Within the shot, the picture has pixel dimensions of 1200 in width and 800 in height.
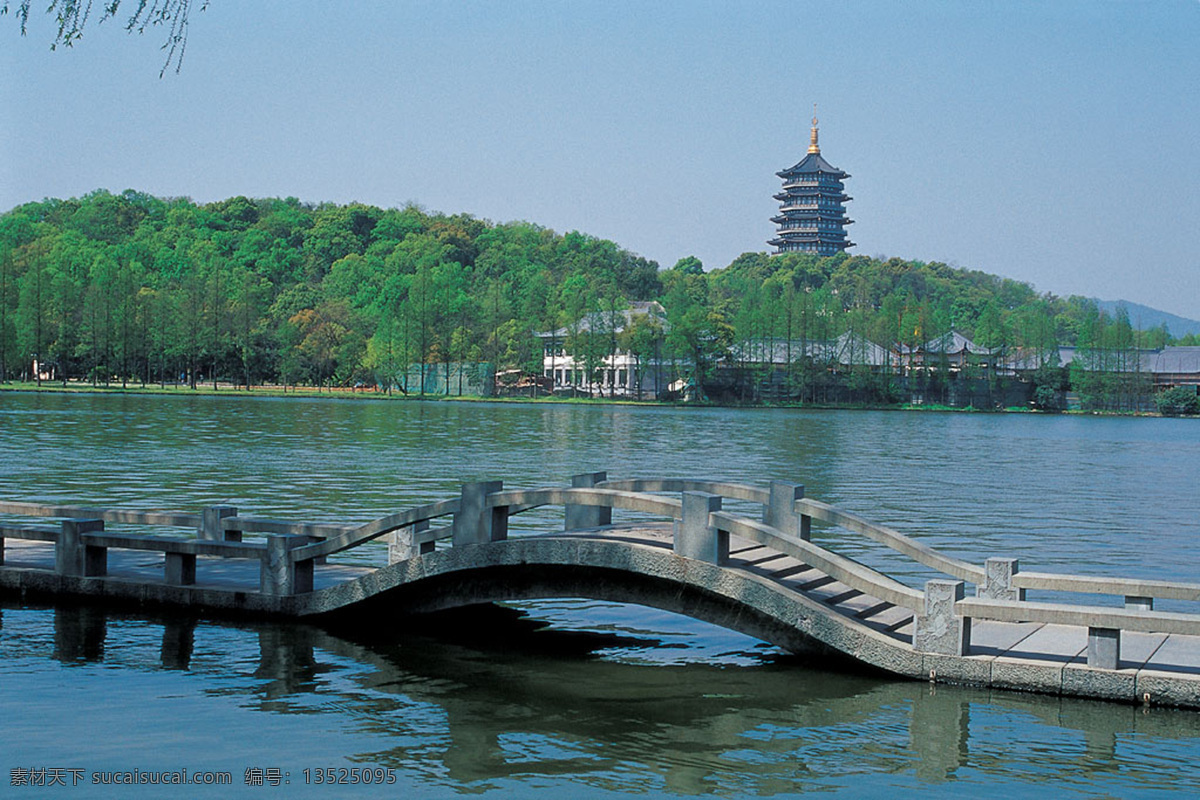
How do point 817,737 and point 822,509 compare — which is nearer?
point 817,737

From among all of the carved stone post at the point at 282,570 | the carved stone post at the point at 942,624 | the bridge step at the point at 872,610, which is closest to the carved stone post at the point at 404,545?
the carved stone post at the point at 282,570

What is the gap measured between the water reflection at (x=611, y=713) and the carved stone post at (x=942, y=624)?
317mm

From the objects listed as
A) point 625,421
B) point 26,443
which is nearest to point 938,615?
point 26,443

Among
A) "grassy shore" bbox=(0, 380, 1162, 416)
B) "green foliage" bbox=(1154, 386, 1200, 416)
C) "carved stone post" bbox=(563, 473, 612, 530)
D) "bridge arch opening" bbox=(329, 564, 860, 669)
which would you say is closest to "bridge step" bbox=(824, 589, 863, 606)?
"bridge arch opening" bbox=(329, 564, 860, 669)

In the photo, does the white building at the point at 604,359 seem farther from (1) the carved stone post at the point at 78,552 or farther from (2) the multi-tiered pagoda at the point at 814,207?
(1) the carved stone post at the point at 78,552

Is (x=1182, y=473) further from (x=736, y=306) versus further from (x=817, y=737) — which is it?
(x=736, y=306)

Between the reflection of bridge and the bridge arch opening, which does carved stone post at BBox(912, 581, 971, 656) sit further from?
the bridge arch opening

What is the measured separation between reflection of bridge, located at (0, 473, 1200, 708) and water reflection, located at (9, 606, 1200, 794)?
0.83 ft

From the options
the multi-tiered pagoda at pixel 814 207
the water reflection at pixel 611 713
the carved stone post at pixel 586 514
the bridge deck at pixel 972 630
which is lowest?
the water reflection at pixel 611 713

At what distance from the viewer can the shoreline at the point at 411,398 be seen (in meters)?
96.8

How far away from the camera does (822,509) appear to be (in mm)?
10875

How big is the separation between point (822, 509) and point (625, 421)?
5869cm

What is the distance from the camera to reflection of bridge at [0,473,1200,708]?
9.38m

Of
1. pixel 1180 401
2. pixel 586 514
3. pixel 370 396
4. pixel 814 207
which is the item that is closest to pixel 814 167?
pixel 814 207
